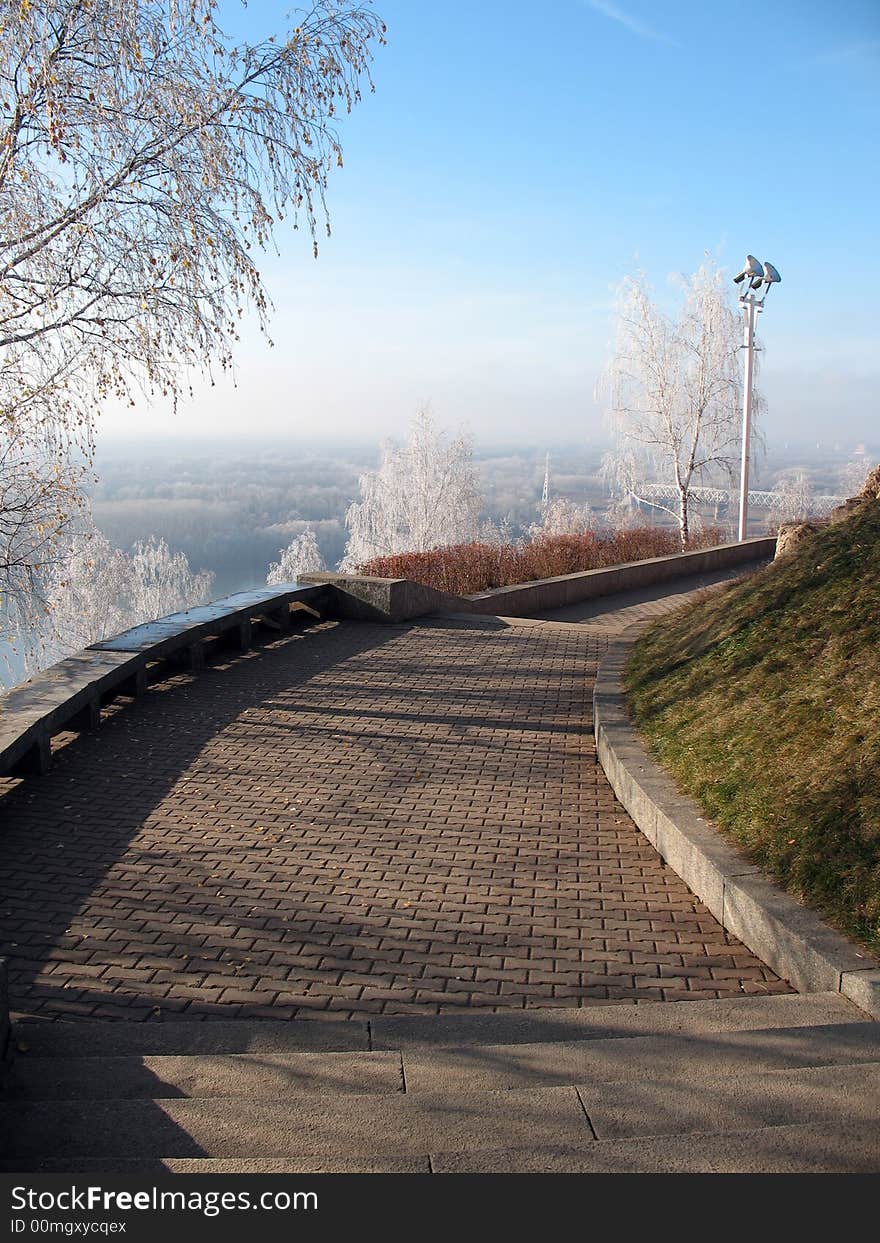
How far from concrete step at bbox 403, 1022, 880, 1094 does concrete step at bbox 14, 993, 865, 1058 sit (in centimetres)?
25

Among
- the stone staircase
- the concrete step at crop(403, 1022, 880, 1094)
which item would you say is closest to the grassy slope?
the concrete step at crop(403, 1022, 880, 1094)

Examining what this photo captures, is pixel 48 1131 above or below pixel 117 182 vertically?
below

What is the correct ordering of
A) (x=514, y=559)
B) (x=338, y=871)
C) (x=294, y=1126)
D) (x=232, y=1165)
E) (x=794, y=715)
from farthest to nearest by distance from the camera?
(x=514, y=559), (x=794, y=715), (x=338, y=871), (x=294, y=1126), (x=232, y=1165)

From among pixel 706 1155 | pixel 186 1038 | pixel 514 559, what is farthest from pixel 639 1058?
pixel 514 559

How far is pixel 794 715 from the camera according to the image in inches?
229

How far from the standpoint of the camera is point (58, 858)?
5520mm

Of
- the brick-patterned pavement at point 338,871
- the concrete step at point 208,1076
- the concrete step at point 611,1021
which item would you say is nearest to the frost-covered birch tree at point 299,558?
the brick-patterned pavement at point 338,871

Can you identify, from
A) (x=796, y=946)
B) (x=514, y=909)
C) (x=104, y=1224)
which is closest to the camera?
(x=104, y=1224)

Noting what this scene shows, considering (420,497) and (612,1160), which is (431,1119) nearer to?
(612,1160)

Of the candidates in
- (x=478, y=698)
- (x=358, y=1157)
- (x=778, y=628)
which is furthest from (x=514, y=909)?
(x=478, y=698)

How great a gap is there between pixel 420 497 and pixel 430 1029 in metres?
43.9

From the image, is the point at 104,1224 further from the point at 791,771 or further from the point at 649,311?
the point at 649,311

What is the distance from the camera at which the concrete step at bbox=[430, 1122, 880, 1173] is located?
2439 millimetres

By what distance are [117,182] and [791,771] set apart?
6854mm
